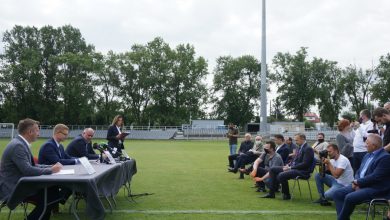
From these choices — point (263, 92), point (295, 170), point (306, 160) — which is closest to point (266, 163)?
point (295, 170)

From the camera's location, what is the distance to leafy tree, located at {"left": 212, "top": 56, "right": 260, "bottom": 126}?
66.8 m

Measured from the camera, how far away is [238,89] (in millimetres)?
67562

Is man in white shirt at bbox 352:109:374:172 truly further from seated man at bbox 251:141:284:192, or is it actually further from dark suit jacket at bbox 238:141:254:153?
dark suit jacket at bbox 238:141:254:153

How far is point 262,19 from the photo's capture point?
830 inches

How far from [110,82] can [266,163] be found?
4991cm

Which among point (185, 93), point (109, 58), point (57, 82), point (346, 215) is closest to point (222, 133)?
point (185, 93)

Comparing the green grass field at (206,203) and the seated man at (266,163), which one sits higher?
the seated man at (266,163)

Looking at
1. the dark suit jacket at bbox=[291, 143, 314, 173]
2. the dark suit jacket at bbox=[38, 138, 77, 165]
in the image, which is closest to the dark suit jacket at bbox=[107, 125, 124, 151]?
the dark suit jacket at bbox=[38, 138, 77, 165]

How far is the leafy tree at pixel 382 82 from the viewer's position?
53.3 metres

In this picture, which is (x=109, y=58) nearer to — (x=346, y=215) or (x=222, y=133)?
(x=222, y=133)

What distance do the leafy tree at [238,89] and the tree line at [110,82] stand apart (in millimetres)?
5621

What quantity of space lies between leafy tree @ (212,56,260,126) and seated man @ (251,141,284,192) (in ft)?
186

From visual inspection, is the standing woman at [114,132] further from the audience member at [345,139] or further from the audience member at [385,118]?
the audience member at [385,118]

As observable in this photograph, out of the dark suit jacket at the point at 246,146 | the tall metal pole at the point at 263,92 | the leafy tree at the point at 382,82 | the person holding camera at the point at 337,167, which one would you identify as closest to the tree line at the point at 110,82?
the leafy tree at the point at 382,82
